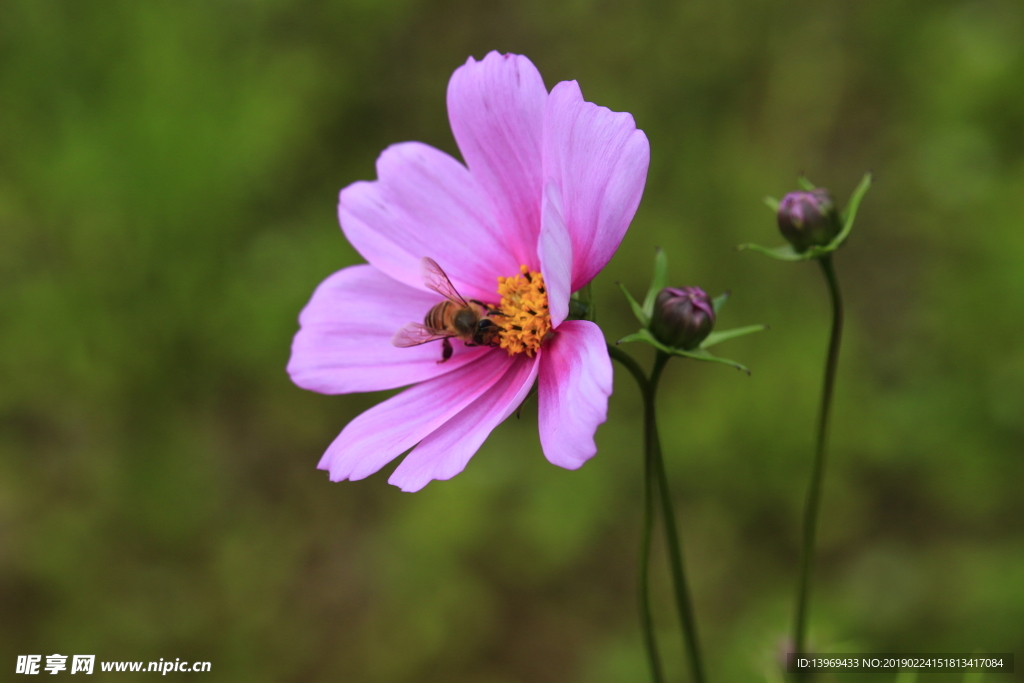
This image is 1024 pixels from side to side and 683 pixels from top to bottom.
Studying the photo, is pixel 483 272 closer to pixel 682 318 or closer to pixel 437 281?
pixel 437 281

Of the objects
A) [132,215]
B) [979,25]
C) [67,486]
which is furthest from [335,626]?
[979,25]

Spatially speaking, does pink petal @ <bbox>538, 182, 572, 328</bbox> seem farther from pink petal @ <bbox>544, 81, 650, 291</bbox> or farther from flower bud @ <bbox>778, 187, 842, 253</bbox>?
flower bud @ <bbox>778, 187, 842, 253</bbox>

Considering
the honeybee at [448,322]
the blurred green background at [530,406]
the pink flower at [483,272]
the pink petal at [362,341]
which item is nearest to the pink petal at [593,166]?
the pink flower at [483,272]

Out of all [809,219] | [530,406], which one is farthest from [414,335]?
[530,406]

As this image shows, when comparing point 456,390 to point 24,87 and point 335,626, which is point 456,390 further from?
point 24,87

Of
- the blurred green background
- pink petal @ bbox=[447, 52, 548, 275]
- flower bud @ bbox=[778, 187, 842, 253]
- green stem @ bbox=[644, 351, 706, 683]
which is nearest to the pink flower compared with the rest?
pink petal @ bbox=[447, 52, 548, 275]

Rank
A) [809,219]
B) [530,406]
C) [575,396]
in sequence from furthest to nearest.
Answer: [530,406], [809,219], [575,396]
